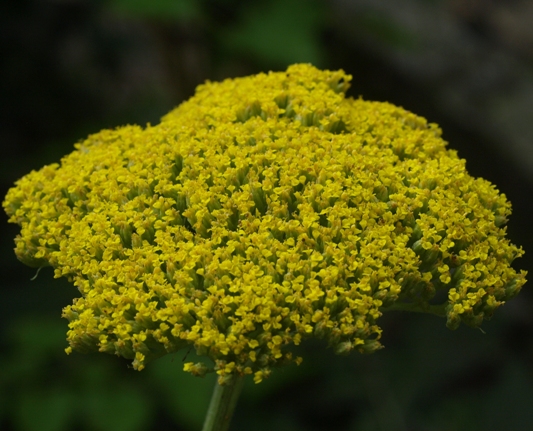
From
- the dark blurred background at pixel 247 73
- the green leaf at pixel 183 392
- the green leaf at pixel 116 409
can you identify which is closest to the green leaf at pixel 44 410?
the dark blurred background at pixel 247 73

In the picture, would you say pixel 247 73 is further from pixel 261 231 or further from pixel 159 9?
pixel 261 231

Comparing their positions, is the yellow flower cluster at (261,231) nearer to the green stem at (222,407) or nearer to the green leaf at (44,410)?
the green stem at (222,407)

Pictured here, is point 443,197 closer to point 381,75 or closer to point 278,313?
point 278,313

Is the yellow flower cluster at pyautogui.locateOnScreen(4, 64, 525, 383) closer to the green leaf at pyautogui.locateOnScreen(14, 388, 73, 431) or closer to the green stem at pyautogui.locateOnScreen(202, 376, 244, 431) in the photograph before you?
the green stem at pyautogui.locateOnScreen(202, 376, 244, 431)

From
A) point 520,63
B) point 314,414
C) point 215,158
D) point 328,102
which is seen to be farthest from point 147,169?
point 520,63

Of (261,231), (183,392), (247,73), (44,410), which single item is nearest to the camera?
(261,231)

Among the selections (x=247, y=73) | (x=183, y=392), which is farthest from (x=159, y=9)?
(x=183, y=392)
